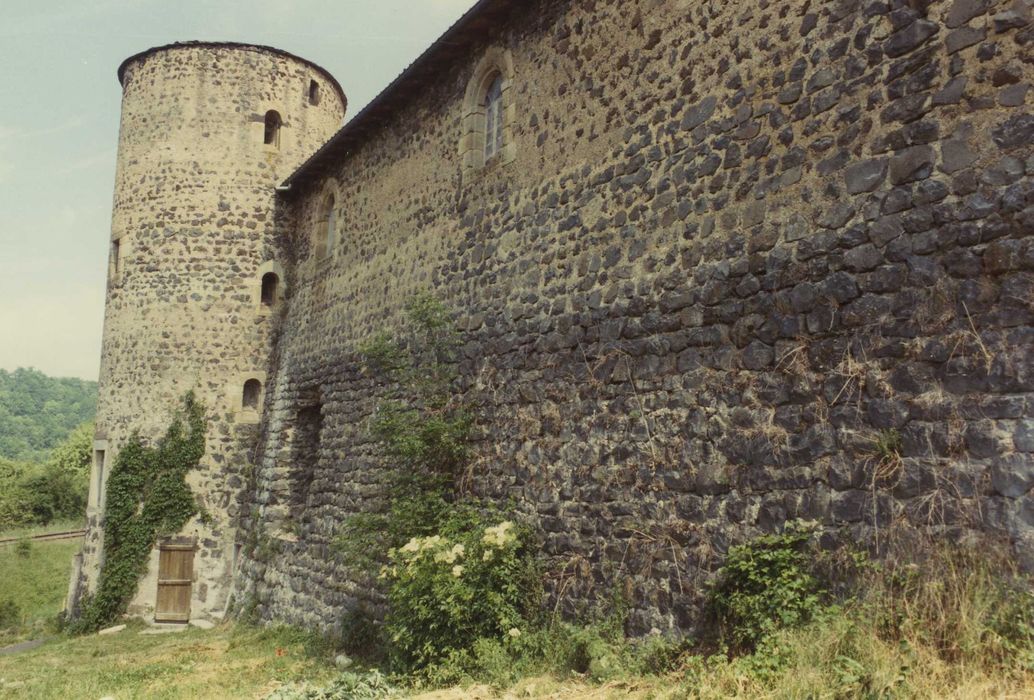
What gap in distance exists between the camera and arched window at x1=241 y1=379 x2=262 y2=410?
51.6 ft

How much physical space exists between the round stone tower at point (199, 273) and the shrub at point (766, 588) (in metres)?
11.6

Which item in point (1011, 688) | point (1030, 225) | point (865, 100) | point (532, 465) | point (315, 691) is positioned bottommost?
point (315, 691)

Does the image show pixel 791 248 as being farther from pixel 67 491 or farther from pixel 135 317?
pixel 67 491

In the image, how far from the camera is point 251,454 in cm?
1539

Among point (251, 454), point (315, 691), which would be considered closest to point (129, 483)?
point (251, 454)

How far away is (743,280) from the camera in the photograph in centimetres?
619

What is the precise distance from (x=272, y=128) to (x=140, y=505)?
7.79 m

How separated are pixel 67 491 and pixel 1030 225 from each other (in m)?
41.6

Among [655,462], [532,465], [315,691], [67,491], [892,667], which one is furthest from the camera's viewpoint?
[67,491]

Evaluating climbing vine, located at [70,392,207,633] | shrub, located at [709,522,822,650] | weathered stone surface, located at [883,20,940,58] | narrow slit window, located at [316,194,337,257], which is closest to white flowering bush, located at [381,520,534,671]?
shrub, located at [709,522,822,650]

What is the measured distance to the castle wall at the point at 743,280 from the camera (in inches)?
190

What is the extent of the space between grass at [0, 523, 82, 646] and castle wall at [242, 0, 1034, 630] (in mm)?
16001

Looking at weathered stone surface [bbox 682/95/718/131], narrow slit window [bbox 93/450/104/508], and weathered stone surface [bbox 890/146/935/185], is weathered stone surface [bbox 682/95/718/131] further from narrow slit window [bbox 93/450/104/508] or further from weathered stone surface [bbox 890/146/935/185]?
narrow slit window [bbox 93/450/104/508]

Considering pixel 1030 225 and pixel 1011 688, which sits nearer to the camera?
pixel 1011 688
